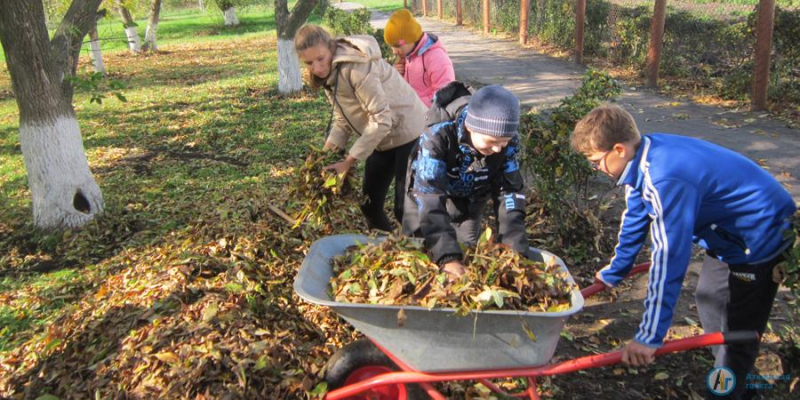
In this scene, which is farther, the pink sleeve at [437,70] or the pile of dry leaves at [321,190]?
the pink sleeve at [437,70]

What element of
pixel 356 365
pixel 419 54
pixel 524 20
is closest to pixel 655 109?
pixel 419 54

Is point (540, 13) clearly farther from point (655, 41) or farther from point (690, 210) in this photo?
point (690, 210)

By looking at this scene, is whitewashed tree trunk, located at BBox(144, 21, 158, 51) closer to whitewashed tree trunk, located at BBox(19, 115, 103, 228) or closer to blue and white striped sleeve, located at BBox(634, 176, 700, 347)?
whitewashed tree trunk, located at BBox(19, 115, 103, 228)

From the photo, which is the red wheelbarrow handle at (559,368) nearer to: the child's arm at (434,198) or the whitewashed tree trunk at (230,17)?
the child's arm at (434,198)

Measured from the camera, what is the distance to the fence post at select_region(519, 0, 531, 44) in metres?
14.3

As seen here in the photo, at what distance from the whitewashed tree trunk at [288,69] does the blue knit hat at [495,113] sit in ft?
28.5

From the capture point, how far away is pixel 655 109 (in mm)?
7789

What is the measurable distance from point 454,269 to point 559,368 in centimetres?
56

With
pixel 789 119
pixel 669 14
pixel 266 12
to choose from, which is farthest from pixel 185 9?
pixel 789 119

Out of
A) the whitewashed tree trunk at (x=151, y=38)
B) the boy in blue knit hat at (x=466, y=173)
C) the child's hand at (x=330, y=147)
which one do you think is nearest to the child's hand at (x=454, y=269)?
the boy in blue knit hat at (x=466, y=173)

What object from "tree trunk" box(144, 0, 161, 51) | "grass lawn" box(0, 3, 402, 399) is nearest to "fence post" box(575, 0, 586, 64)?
"grass lawn" box(0, 3, 402, 399)

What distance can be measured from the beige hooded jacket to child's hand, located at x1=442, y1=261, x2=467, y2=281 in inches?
43.6

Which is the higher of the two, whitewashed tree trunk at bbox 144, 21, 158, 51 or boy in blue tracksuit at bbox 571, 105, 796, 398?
whitewashed tree trunk at bbox 144, 21, 158, 51

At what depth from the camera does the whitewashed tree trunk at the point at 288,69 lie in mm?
10430
